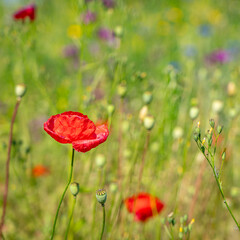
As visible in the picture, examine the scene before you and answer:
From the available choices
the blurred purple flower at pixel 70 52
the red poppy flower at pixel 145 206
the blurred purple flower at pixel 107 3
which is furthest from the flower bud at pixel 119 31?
the blurred purple flower at pixel 70 52

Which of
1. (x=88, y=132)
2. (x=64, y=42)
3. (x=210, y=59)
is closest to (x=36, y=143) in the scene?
(x=210, y=59)

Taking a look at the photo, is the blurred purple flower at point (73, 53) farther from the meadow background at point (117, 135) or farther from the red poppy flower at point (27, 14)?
the red poppy flower at point (27, 14)

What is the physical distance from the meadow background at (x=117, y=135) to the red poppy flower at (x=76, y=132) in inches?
11.3

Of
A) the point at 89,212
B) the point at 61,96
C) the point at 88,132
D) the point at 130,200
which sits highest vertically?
the point at 88,132

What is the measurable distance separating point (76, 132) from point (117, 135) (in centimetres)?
138

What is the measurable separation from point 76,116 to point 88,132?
0.04m

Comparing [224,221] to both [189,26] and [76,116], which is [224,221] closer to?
[76,116]

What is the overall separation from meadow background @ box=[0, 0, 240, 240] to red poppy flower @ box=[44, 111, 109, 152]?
0.29 metres

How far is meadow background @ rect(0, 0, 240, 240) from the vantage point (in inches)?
48.8

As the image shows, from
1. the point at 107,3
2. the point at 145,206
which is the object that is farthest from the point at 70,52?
the point at 145,206

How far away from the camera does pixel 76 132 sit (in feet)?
2.40

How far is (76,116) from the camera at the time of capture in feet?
2.41

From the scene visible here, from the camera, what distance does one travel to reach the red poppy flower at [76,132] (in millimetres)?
716

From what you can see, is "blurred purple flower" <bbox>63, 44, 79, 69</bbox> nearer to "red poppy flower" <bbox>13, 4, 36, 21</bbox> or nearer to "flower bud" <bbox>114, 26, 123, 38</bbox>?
"red poppy flower" <bbox>13, 4, 36, 21</bbox>
